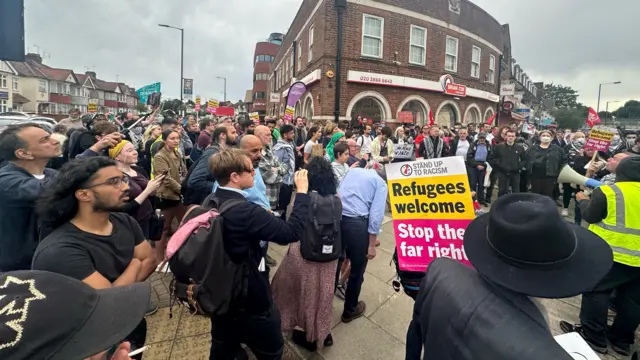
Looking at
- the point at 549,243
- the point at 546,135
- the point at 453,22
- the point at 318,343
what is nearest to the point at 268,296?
the point at 318,343

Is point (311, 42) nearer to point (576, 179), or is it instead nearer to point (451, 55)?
point (451, 55)

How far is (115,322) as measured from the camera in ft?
3.14

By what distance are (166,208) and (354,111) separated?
12.2 meters

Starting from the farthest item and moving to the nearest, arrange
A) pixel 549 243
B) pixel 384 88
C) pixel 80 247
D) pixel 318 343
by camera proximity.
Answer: pixel 384 88 → pixel 318 343 → pixel 80 247 → pixel 549 243

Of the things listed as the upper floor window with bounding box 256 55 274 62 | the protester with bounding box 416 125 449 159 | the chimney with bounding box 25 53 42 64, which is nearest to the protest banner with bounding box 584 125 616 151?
the protester with bounding box 416 125 449 159

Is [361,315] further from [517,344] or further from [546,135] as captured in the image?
[546,135]

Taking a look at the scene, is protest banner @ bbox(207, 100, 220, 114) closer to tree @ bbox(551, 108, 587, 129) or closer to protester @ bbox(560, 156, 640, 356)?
protester @ bbox(560, 156, 640, 356)

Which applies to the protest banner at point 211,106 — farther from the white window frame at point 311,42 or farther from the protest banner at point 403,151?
the protest banner at point 403,151

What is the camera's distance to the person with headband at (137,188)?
110 inches

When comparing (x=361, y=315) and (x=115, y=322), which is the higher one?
(x=115, y=322)

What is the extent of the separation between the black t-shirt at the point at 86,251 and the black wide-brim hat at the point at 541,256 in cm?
185

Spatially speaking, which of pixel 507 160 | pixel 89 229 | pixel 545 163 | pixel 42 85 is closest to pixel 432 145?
pixel 507 160

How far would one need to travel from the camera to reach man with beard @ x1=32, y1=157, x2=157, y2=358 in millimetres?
1504

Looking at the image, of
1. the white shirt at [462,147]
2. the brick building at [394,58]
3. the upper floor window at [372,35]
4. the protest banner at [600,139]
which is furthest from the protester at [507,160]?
the upper floor window at [372,35]
